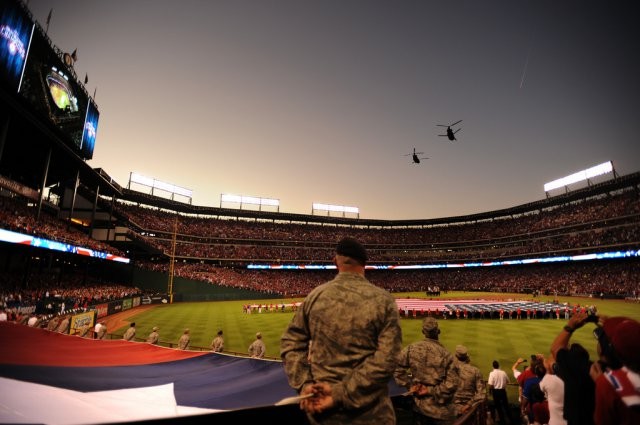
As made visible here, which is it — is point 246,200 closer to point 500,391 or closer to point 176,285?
point 176,285

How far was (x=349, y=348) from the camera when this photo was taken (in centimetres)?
244

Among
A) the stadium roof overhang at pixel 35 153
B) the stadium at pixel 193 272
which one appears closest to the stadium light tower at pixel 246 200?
the stadium at pixel 193 272

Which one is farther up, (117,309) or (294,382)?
(294,382)

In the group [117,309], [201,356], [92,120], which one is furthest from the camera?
[92,120]

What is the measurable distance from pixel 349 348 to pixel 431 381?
8.42 ft

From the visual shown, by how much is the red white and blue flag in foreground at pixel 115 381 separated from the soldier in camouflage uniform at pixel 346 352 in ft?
5.32

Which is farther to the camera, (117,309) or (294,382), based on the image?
(117,309)

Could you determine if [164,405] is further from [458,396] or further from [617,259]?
[617,259]

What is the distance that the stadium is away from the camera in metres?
6.02

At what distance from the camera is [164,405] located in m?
5.11

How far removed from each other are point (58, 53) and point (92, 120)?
8914 mm

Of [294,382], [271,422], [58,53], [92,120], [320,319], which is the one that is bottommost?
[271,422]

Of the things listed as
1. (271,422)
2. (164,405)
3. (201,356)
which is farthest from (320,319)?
(201,356)

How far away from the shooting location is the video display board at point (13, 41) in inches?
952
